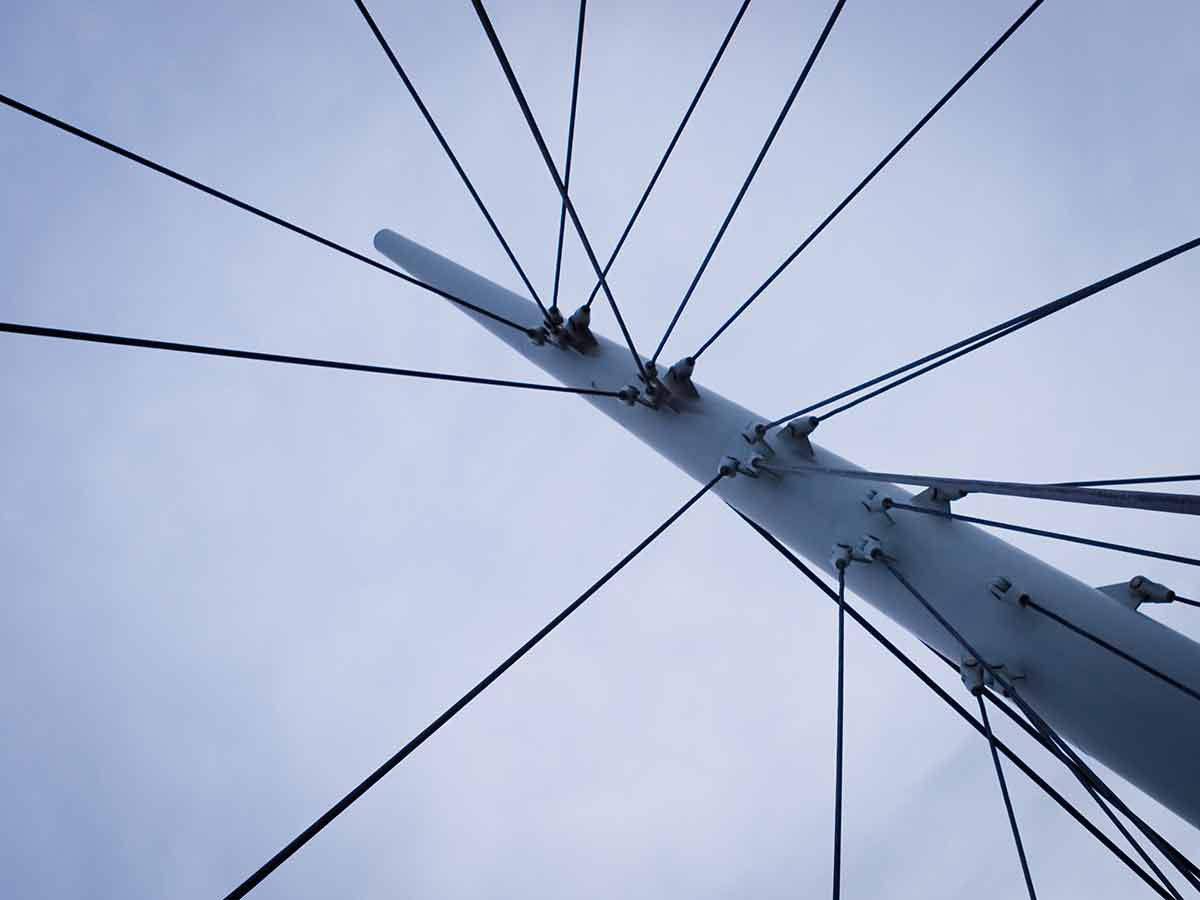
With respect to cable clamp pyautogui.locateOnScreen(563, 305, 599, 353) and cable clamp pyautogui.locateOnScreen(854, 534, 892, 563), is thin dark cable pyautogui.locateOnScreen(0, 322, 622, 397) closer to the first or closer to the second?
cable clamp pyautogui.locateOnScreen(563, 305, 599, 353)

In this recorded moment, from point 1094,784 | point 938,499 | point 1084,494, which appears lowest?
point 1094,784

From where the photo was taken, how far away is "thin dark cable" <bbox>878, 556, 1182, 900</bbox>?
13.9 feet

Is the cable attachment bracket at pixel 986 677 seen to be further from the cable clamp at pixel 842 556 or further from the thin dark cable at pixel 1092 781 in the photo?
the cable clamp at pixel 842 556

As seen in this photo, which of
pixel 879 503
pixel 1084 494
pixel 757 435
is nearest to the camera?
pixel 1084 494

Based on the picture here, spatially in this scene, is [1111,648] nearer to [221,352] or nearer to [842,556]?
[842,556]

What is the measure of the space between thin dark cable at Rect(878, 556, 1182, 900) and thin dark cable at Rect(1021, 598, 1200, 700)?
1.25ft

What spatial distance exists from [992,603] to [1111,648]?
2.05 ft

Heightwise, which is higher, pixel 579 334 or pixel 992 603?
pixel 579 334

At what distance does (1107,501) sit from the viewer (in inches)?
120

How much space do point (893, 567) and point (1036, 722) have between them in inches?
43.5

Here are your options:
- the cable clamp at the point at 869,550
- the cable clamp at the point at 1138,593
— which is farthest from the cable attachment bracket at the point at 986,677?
the cable clamp at the point at 1138,593

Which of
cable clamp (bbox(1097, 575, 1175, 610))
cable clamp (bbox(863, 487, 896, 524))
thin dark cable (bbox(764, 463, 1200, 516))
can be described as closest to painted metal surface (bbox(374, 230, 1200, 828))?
cable clamp (bbox(863, 487, 896, 524))

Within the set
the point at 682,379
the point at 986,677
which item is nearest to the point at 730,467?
the point at 682,379

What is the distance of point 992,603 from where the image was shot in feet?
14.7
